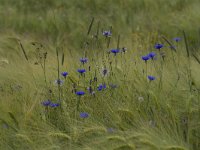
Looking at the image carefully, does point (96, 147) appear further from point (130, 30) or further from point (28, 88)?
point (130, 30)

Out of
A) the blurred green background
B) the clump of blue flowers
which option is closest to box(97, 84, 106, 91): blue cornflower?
the clump of blue flowers

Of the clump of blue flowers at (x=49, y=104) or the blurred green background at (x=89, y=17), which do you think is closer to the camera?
the clump of blue flowers at (x=49, y=104)

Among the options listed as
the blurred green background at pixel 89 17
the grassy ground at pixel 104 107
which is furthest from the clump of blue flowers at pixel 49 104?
the blurred green background at pixel 89 17

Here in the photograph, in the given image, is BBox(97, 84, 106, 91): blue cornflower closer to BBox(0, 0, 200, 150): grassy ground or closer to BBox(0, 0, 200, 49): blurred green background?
BBox(0, 0, 200, 150): grassy ground

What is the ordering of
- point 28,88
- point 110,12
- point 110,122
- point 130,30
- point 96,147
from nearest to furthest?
point 96,147 < point 110,122 < point 28,88 < point 130,30 < point 110,12

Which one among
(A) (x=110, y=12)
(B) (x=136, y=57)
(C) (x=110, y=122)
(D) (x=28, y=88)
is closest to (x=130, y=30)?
(A) (x=110, y=12)

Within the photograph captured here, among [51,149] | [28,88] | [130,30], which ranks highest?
[130,30]

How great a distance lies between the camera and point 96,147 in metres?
2.44

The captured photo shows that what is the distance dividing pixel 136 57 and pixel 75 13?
143 inches

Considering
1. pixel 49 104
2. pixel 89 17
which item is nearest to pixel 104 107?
pixel 49 104

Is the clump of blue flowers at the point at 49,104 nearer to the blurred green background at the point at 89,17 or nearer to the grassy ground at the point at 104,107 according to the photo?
the grassy ground at the point at 104,107

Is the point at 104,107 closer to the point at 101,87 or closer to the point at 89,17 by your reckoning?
the point at 101,87

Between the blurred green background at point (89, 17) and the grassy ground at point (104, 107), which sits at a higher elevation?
the blurred green background at point (89, 17)

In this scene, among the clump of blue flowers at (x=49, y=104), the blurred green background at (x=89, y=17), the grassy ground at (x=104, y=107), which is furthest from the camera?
the blurred green background at (x=89, y=17)
